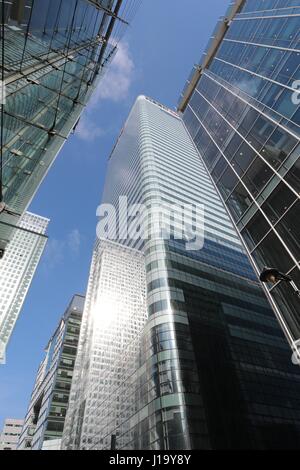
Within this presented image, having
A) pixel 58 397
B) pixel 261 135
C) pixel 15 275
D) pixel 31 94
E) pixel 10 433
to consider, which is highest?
pixel 261 135

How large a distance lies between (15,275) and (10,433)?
77747mm

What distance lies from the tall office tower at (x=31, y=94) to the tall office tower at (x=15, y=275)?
343ft

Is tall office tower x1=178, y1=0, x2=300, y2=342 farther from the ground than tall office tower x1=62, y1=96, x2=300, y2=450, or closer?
farther from the ground

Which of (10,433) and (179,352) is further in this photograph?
(10,433)

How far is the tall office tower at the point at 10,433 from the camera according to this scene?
124625mm

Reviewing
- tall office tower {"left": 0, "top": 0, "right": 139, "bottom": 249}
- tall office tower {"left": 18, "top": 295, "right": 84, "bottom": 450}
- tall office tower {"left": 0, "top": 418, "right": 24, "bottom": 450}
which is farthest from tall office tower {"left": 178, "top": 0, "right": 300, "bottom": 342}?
tall office tower {"left": 0, "top": 418, "right": 24, "bottom": 450}

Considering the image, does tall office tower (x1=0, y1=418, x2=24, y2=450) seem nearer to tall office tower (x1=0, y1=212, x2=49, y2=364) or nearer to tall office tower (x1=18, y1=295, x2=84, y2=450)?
tall office tower (x1=0, y1=212, x2=49, y2=364)

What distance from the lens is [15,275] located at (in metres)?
132

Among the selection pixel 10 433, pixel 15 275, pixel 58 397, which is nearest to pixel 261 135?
pixel 58 397

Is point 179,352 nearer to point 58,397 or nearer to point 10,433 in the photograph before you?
point 58,397

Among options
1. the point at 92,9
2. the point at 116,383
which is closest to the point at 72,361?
the point at 116,383

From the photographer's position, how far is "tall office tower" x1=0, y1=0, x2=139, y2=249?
31.9ft

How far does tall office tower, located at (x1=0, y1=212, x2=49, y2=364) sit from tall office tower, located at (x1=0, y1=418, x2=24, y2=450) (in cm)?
5081

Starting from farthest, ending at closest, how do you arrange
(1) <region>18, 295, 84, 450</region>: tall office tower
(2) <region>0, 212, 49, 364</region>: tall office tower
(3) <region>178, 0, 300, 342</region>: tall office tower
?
(2) <region>0, 212, 49, 364</region>: tall office tower → (1) <region>18, 295, 84, 450</region>: tall office tower → (3) <region>178, 0, 300, 342</region>: tall office tower
